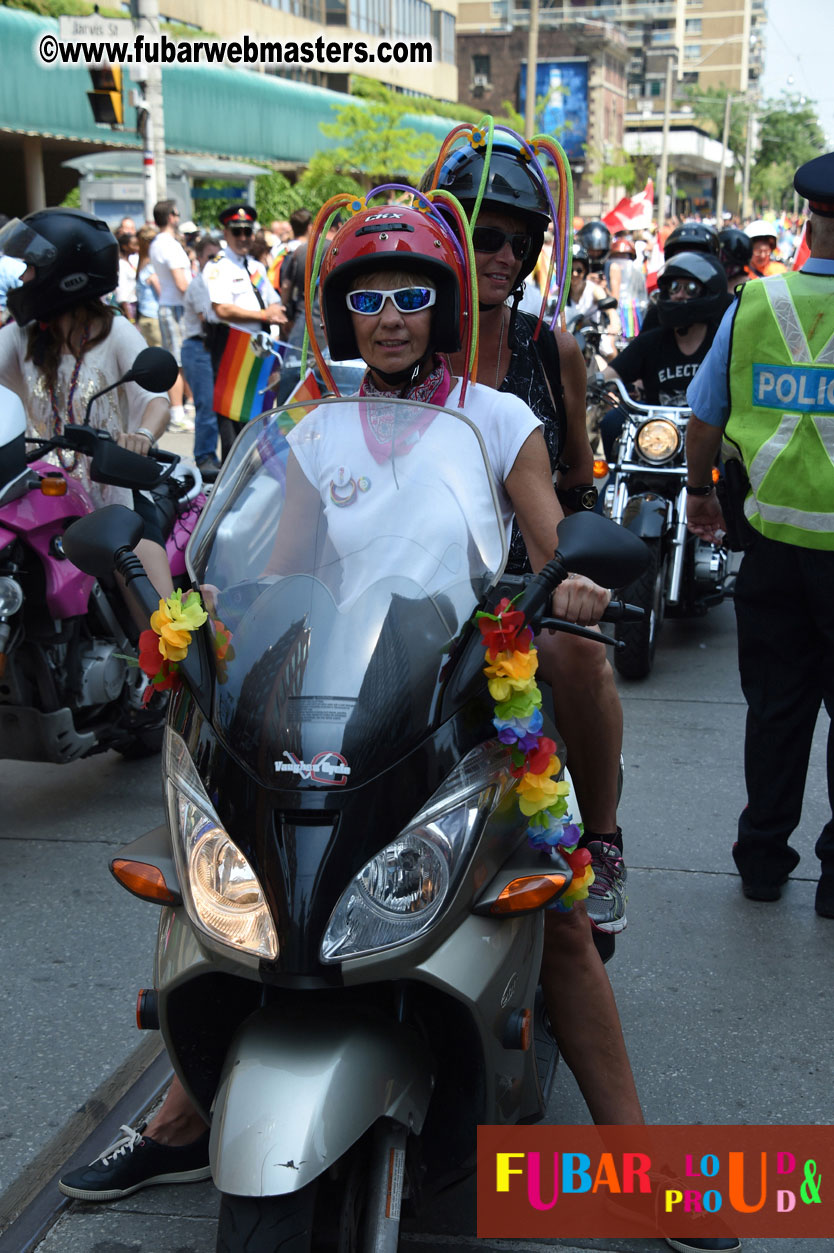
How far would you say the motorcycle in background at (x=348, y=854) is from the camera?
7.00 ft

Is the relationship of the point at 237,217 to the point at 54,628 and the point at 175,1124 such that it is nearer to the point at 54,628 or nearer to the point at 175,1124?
the point at 54,628

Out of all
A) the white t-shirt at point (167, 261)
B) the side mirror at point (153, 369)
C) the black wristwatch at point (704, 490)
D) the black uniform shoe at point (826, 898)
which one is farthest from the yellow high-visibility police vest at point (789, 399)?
the white t-shirt at point (167, 261)

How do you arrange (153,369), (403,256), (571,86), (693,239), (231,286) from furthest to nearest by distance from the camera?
(571,86) → (231,286) → (693,239) → (153,369) → (403,256)

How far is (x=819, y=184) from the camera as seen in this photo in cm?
397

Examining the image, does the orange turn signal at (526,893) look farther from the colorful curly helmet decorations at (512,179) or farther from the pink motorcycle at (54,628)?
the pink motorcycle at (54,628)

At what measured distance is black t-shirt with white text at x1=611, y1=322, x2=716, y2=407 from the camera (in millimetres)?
7668

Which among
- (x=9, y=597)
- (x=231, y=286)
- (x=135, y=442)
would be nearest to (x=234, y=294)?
(x=231, y=286)

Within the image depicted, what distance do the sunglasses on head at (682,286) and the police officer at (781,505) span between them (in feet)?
10.0

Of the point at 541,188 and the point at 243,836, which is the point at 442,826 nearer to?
the point at 243,836

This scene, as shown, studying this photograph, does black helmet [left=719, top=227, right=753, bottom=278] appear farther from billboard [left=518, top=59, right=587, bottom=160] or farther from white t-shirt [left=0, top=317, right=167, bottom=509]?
billboard [left=518, top=59, right=587, bottom=160]

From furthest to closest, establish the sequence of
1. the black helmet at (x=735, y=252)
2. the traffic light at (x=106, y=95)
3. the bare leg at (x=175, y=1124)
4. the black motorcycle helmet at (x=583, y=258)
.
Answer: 1. the black motorcycle helmet at (x=583, y=258)
2. the traffic light at (x=106, y=95)
3. the black helmet at (x=735, y=252)
4. the bare leg at (x=175, y=1124)

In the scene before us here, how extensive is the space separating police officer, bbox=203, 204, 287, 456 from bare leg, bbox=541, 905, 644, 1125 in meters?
8.27

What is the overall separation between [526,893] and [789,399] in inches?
90.7

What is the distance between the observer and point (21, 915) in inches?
173
